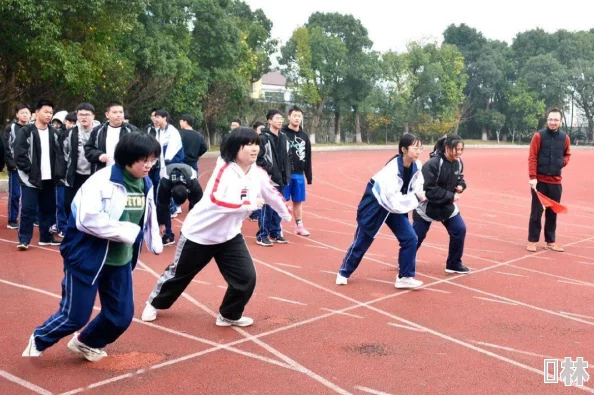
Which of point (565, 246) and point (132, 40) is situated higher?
point (132, 40)

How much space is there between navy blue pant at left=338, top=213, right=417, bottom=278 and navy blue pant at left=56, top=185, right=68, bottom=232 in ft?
14.4

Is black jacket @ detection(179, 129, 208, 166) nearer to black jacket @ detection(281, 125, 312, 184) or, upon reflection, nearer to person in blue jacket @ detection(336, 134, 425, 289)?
black jacket @ detection(281, 125, 312, 184)

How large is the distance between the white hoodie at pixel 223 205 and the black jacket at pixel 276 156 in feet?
11.2

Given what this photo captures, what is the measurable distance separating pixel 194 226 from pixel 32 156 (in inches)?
151

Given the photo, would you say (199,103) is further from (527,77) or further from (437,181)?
(527,77)

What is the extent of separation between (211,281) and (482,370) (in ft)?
9.72

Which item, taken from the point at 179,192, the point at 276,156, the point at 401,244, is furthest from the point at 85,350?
the point at 276,156

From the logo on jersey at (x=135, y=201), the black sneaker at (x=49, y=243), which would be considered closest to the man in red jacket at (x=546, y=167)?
the logo on jersey at (x=135, y=201)

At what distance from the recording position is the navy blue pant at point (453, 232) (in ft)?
20.7

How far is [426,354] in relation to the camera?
4.04m

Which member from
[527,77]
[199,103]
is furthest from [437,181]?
[527,77]

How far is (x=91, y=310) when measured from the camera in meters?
3.60

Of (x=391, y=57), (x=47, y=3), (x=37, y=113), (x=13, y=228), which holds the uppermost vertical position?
(x=391, y=57)

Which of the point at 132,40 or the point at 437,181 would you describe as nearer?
the point at 437,181
